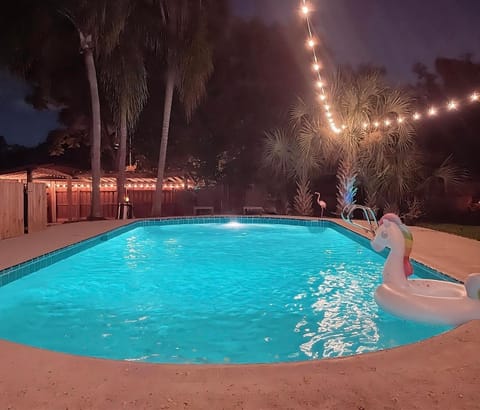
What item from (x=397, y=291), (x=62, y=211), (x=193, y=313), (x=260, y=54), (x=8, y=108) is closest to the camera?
(x=397, y=291)

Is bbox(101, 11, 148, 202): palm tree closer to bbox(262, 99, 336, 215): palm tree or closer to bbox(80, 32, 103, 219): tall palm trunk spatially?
bbox(80, 32, 103, 219): tall palm trunk

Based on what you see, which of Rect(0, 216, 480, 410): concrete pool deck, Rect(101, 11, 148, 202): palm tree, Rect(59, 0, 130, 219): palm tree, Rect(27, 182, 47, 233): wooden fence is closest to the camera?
Rect(0, 216, 480, 410): concrete pool deck

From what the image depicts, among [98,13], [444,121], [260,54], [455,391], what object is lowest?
[455,391]

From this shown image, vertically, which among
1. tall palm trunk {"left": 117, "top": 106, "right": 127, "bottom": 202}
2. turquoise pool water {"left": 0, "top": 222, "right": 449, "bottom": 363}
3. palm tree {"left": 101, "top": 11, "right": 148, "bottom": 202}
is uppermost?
palm tree {"left": 101, "top": 11, "right": 148, "bottom": 202}

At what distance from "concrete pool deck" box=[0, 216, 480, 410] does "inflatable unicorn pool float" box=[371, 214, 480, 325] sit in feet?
2.76

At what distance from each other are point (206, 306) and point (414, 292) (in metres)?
2.48

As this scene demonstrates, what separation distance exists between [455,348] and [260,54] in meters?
18.6

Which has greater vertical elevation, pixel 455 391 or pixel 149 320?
pixel 455 391

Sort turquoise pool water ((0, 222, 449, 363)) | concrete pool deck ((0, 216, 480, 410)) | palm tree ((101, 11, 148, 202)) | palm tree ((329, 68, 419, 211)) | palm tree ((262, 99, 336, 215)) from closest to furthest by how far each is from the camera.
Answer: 1. concrete pool deck ((0, 216, 480, 410))
2. turquoise pool water ((0, 222, 449, 363))
3. palm tree ((329, 68, 419, 211))
4. palm tree ((101, 11, 148, 202))
5. palm tree ((262, 99, 336, 215))

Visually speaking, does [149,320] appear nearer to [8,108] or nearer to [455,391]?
[455,391]

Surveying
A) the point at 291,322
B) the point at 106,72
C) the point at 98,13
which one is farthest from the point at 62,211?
the point at 291,322

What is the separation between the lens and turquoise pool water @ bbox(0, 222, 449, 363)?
4180 millimetres

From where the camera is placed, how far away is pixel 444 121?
17.2m

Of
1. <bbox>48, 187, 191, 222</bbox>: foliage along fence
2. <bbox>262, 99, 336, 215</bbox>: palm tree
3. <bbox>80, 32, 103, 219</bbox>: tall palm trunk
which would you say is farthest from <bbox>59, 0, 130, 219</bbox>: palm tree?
<bbox>262, 99, 336, 215</bbox>: palm tree
